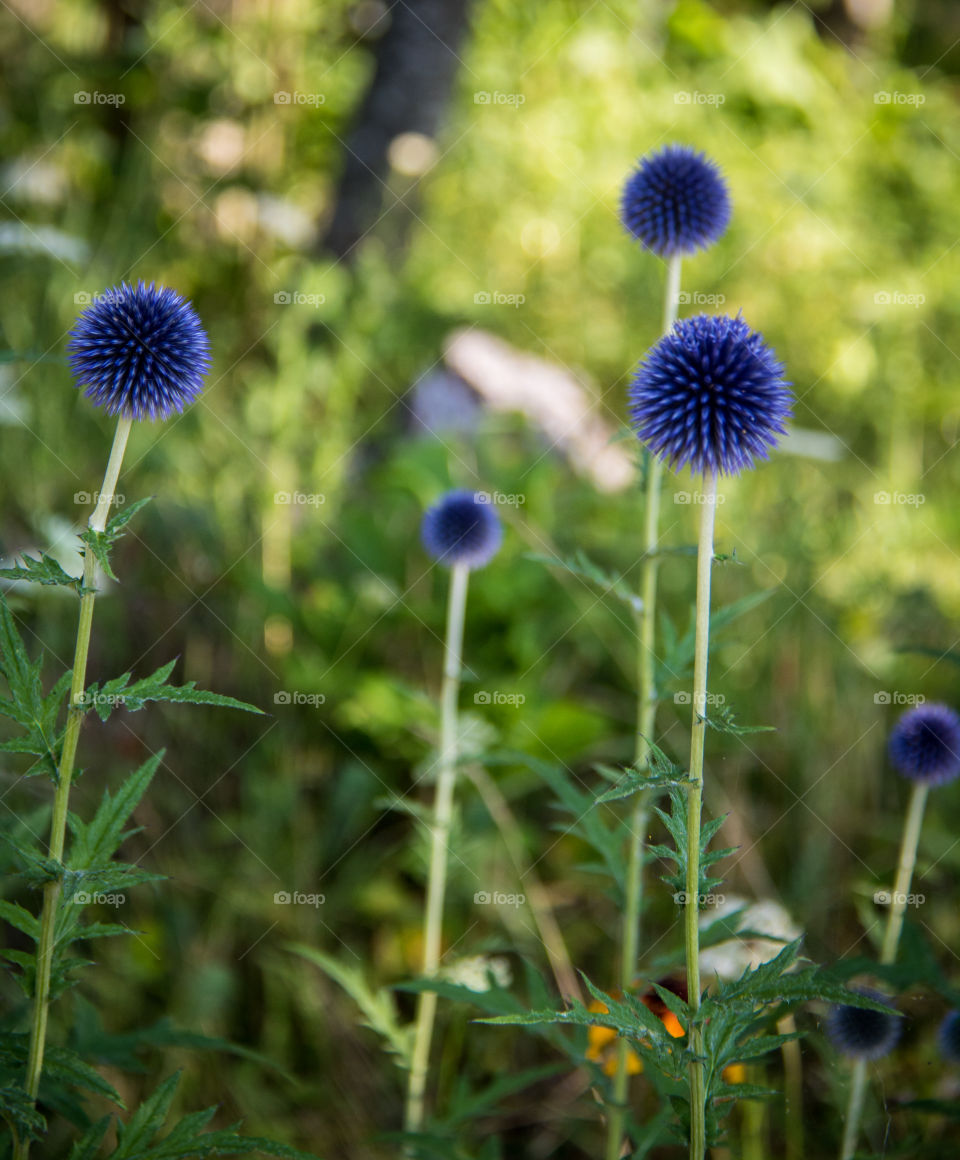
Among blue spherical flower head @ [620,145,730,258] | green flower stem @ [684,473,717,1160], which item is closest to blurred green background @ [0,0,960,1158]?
green flower stem @ [684,473,717,1160]

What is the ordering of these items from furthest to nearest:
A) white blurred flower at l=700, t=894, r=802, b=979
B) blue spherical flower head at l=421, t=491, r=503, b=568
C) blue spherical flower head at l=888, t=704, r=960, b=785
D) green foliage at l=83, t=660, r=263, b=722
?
blue spherical flower head at l=421, t=491, r=503, b=568 < white blurred flower at l=700, t=894, r=802, b=979 < blue spherical flower head at l=888, t=704, r=960, b=785 < green foliage at l=83, t=660, r=263, b=722

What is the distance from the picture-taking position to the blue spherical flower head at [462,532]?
8.41 ft

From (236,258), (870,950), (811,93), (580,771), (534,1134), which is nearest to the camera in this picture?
(534,1134)

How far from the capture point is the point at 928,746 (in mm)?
2148

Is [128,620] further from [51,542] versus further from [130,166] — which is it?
[130,166]

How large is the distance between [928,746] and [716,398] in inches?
43.9

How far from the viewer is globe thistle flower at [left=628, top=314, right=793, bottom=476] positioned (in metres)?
1.52

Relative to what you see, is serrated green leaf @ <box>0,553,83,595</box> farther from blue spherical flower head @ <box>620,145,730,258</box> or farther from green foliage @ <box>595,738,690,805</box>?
blue spherical flower head @ <box>620,145,730,258</box>

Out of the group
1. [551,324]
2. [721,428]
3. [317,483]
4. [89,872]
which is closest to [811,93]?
[551,324]

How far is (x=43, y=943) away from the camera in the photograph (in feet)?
4.64

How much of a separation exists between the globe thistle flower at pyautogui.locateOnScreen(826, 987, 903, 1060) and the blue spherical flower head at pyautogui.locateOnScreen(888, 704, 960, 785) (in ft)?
1.60

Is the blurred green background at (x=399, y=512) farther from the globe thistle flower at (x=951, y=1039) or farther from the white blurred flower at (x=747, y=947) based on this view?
the white blurred flower at (x=747, y=947)

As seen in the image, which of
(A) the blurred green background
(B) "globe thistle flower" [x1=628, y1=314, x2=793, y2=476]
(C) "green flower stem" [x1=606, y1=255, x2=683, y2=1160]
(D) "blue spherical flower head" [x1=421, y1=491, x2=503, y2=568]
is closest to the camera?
(B) "globe thistle flower" [x1=628, y1=314, x2=793, y2=476]

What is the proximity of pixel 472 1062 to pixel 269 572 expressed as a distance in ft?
6.40
